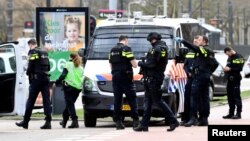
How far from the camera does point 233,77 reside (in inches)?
755

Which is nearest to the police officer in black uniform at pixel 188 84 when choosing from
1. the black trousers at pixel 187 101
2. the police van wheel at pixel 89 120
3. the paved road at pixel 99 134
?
the black trousers at pixel 187 101

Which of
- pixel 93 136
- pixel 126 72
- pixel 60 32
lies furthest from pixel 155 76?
pixel 60 32

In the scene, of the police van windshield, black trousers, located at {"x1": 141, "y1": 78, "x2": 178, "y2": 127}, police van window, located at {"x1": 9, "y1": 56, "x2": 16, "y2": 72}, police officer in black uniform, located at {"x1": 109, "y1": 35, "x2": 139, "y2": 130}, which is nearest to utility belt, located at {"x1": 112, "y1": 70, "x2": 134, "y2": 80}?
police officer in black uniform, located at {"x1": 109, "y1": 35, "x2": 139, "y2": 130}

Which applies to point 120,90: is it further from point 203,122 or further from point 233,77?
point 233,77

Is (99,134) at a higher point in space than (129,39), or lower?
lower

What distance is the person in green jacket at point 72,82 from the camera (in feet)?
57.1

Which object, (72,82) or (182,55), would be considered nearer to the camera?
(72,82)

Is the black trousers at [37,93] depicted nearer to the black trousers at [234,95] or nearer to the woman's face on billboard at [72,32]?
the black trousers at [234,95]

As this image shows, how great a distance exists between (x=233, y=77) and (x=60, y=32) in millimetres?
→ 5268

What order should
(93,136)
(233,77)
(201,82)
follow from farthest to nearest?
1. (233,77)
2. (201,82)
3. (93,136)

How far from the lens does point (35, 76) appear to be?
16.9 meters

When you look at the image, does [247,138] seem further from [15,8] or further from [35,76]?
[15,8]

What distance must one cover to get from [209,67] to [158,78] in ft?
6.83

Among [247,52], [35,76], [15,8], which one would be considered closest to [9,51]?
[35,76]
